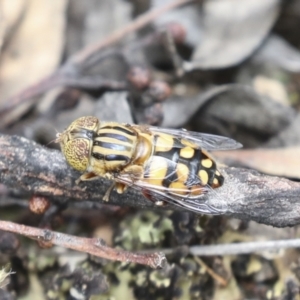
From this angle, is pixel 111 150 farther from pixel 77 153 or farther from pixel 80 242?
pixel 80 242

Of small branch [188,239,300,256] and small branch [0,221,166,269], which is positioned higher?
small branch [0,221,166,269]

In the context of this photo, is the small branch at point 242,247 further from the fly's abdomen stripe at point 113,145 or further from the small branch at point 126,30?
the small branch at point 126,30

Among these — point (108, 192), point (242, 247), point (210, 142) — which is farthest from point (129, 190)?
point (242, 247)

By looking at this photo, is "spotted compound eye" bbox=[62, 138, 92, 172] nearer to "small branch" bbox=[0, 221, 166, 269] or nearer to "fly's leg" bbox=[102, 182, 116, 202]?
"fly's leg" bbox=[102, 182, 116, 202]

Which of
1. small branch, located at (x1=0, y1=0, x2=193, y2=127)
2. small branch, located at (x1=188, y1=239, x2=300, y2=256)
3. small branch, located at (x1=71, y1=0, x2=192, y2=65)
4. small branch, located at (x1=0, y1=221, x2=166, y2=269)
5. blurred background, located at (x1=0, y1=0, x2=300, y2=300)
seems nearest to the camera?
small branch, located at (x1=0, y1=221, x2=166, y2=269)

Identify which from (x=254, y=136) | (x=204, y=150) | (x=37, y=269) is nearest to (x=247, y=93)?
(x=254, y=136)

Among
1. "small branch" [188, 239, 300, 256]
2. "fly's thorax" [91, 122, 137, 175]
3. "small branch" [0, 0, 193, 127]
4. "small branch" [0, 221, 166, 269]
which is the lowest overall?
"small branch" [188, 239, 300, 256]

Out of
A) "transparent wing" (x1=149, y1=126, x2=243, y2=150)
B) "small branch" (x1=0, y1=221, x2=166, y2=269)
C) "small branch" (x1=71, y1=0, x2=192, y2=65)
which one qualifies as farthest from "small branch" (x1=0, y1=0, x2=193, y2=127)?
"small branch" (x1=0, y1=221, x2=166, y2=269)

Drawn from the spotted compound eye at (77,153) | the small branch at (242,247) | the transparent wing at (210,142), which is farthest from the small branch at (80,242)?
the transparent wing at (210,142)
